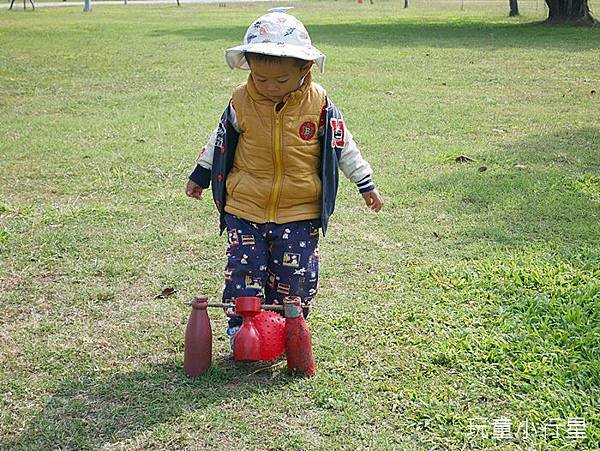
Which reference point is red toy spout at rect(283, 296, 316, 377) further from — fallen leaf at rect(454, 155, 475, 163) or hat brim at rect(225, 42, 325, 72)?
fallen leaf at rect(454, 155, 475, 163)

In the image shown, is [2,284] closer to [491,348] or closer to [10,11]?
[491,348]

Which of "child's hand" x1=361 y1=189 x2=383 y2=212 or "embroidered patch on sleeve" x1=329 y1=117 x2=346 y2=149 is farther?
"child's hand" x1=361 y1=189 x2=383 y2=212

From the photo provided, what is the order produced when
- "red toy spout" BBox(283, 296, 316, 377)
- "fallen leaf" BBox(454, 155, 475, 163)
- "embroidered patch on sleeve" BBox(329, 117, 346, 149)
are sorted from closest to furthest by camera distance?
1. "red toy spout" BBox(283, 296, 316, 377)
2. "embroidered patch on sleeve" BBox(329, 117, 346, 149)
3. "fallen leaf" BBox(454, 155, 475, 163)

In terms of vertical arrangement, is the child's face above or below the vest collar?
above

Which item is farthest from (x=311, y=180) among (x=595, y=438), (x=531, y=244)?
(x=531, y=244)

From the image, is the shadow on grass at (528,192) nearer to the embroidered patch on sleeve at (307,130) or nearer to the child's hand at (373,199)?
the child's hand at (373,199)

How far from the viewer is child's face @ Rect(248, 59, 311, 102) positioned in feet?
10.8

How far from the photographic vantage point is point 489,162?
263 inches

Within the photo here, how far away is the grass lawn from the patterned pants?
11.1 inches

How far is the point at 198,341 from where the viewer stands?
3326mm

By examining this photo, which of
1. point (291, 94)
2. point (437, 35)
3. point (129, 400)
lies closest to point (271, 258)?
point (291, 94)

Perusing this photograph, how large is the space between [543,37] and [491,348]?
15138 mm

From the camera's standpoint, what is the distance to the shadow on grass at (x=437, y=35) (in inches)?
643

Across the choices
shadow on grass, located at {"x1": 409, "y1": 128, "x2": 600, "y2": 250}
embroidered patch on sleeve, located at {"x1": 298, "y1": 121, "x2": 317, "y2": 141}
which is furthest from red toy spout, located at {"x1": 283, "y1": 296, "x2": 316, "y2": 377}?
shadow on grass, located at {"x1": 409, "y1": 128, "x2": 600, "y2": 250}
